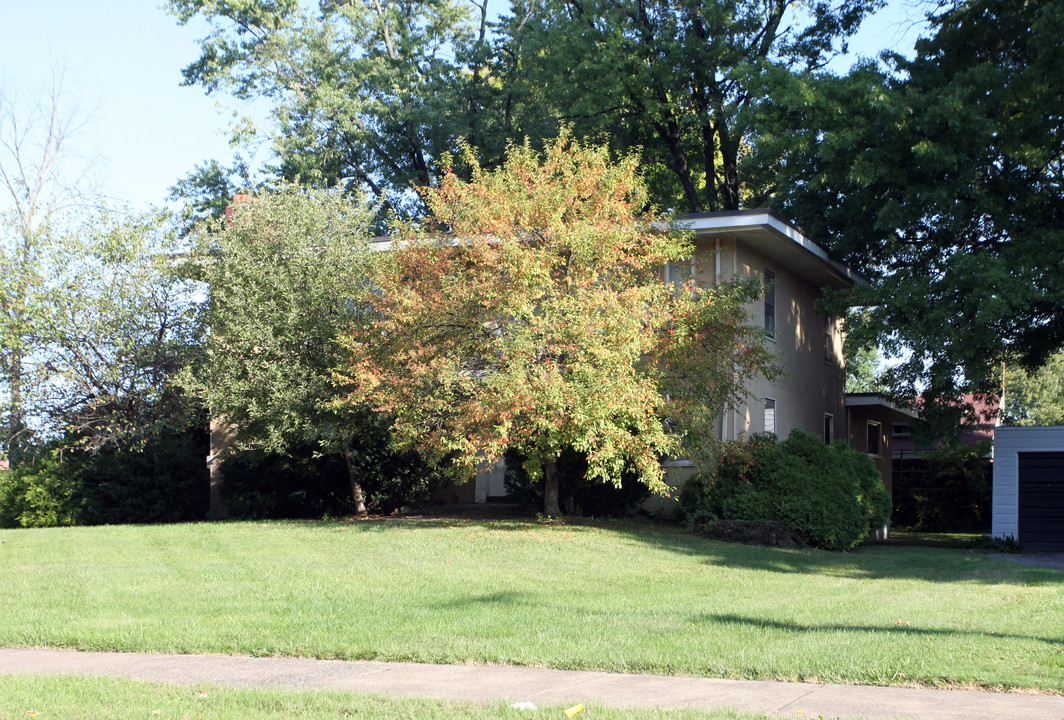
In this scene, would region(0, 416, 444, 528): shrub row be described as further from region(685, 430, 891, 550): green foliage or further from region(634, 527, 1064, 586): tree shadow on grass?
region(634, 527, 1064, 586): tree shadow on grass

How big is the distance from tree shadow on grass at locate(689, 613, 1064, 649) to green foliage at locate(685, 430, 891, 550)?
27.3ft

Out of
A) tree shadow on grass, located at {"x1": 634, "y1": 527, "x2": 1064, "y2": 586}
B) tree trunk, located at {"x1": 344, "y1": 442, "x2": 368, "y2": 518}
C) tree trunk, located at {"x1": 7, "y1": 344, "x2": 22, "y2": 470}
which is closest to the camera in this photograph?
tree shadow on grass, located at {"x1": 634, "y1": 527, "x2": 1064, "y2": 586}

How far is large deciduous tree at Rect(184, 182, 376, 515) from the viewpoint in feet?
60.8

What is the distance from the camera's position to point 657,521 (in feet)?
64.1

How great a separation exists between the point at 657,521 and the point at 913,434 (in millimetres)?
5677

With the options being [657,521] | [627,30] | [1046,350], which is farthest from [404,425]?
[627,30]

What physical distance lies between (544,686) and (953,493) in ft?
86.8

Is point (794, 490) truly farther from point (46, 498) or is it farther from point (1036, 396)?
point (1036, 396)

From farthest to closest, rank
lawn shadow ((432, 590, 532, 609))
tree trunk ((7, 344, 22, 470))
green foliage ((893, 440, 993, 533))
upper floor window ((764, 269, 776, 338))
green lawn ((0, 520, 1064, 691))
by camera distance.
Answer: green foliage ((893, 440, 993, 533)) < upper floor window ((764, 269, 776, 338)) < tree trunk ((7, 344, 22, 470)) < lawn shadow ((432, 590, 532, 609)) < green lawn ((0, 520, 1064, 691))

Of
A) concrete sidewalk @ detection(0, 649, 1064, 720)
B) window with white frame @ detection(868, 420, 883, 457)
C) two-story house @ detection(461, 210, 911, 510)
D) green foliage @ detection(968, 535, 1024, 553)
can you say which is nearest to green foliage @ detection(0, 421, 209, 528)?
two-story house @ detection(461, 210, 911, 510)

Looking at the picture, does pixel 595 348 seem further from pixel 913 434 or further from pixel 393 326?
pixel 913 434

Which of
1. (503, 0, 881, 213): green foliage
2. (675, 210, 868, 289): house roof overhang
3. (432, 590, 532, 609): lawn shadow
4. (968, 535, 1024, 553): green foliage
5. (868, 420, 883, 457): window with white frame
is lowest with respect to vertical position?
(968, 535, 1024, 553): green foliage

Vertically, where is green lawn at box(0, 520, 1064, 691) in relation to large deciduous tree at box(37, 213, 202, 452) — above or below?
below

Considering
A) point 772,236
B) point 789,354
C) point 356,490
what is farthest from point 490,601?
point 789,354
